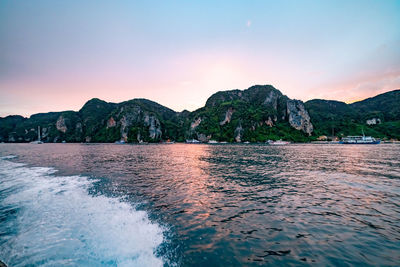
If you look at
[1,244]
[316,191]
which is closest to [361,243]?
[316,191]

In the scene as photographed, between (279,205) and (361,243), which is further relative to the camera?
(279,205)

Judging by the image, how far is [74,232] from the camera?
9.68 m

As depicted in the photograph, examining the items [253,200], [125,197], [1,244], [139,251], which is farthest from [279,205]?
[1,244]

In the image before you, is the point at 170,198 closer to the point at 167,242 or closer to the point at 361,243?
the point at 167,242

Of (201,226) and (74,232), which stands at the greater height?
(74,232)

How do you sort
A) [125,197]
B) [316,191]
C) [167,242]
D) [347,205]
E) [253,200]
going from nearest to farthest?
1. [167,242]
2. [347,205]
3. [253,200]
4. [125,197]
5. [316,191]

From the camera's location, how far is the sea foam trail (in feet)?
24.3

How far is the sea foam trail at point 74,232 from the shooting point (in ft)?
24.3

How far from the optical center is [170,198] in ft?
50.5

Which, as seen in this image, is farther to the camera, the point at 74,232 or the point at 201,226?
the point at 201,226

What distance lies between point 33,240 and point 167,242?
720 centimetres

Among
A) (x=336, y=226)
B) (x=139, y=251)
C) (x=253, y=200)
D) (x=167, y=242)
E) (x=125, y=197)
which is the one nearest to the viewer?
(x=139, y=251)

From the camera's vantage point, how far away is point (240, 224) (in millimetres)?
10430

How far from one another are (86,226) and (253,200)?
42.3 ft
